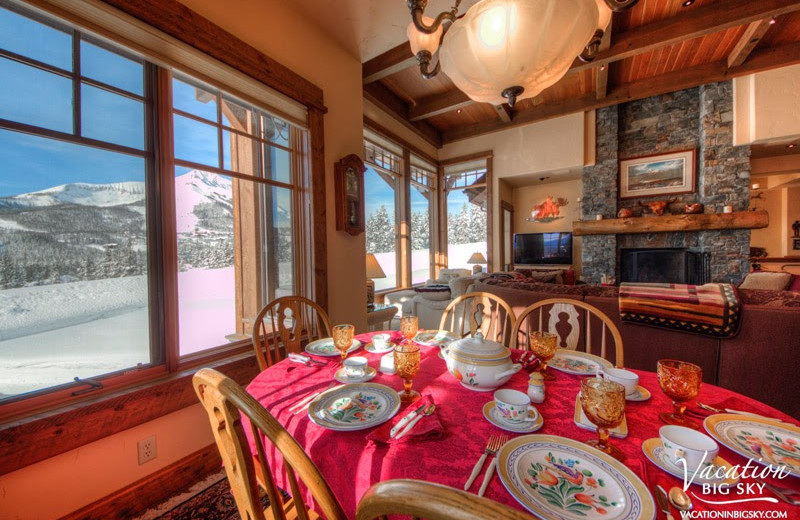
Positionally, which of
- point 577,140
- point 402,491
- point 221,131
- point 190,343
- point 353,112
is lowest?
point 190,343

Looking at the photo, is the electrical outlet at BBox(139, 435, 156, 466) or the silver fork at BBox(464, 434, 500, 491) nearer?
the silver fork at BBox(464, 434, 500, 491)

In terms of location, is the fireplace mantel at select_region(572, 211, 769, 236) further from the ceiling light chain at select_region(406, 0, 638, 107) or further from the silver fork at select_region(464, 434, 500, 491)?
the silver fork at select_region(464, 434, 500, 491)

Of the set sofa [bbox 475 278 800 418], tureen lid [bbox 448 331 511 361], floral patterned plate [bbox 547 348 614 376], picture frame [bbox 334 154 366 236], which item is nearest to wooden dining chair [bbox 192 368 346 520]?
tureen lid [bbox 448 331 511 361]

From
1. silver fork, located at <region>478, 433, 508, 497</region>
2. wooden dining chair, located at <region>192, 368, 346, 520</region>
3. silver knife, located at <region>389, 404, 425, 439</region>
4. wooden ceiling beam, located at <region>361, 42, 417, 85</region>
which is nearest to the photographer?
wooden dining chair, located at <region>192, 368, 346, 520</region>

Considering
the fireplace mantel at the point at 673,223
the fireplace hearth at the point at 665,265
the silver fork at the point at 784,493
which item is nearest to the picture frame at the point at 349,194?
the silver fork at the point at 784,493

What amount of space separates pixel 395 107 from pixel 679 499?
5058 millimetres

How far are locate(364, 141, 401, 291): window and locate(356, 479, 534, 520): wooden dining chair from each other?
13.6ft

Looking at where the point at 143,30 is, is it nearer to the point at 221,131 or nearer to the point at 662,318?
the point at 221,131

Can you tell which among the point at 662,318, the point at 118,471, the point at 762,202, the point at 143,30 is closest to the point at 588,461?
the point at 662,318

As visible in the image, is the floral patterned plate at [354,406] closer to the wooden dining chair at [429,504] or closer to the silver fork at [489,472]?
the silver fork at [489,472]

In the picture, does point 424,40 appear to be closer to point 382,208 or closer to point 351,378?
point 351,378

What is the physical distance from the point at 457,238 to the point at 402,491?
20.0ft

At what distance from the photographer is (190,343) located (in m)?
1.68

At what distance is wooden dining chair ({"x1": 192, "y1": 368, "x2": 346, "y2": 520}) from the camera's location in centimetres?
44
